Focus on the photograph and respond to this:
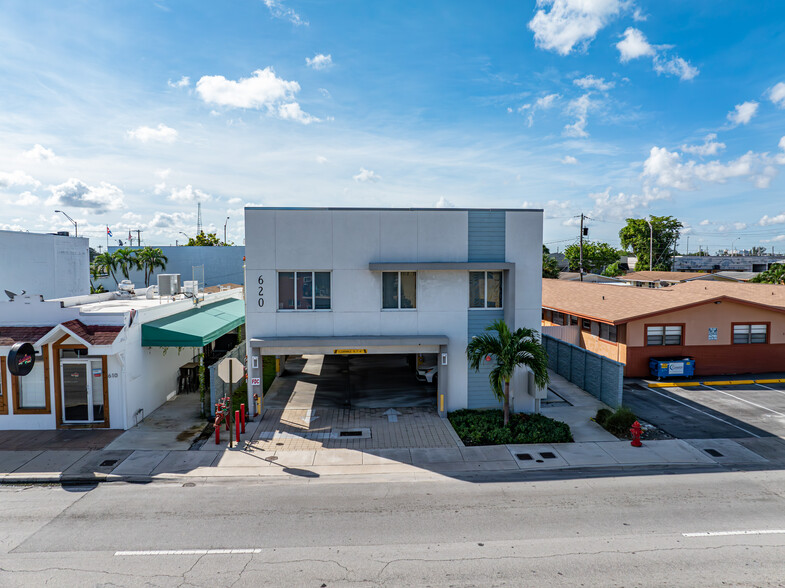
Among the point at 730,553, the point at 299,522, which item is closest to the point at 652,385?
the point at 730,553

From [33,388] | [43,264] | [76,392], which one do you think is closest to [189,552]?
[76,392]

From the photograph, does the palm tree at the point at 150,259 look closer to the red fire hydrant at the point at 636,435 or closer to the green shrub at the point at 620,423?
the green shrub at the point at 620,423

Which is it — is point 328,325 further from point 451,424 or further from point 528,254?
point 528,254

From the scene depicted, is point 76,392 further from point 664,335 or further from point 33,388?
point 664,335

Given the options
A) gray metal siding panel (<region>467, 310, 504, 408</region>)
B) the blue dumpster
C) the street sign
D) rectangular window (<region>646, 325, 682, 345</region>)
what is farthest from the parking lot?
the street sign

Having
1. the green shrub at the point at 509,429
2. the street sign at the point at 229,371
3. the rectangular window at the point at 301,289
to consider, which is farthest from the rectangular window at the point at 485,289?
the street sign at the point at 229,371
